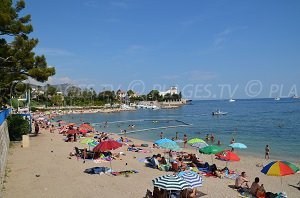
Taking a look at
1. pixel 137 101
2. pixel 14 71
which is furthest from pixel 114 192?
pixel 137 101

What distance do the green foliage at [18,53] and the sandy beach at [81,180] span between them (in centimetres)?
647

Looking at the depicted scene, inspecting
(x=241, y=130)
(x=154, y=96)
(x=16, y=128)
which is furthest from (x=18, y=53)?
(x=154, y=96)

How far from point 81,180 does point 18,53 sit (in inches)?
498

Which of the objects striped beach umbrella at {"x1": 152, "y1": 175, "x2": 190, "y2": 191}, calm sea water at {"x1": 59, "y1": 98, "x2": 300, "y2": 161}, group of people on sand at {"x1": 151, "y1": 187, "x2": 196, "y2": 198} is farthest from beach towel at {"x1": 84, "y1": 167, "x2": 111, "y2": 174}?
calm sea water at {"x1": 59, "y1": 98, "x2": 300, "y2": 161}

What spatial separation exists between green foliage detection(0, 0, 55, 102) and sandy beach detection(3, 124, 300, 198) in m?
A: 6.47

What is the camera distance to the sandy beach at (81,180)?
12.1 metres

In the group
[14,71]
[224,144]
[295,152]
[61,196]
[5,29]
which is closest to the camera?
[61,196]

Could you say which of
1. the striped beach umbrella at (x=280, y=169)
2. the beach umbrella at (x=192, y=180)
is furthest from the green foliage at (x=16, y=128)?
the striped beach umbrella at (x=280, y=169)

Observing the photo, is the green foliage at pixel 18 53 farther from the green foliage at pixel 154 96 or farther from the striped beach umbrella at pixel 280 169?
the green foliage at pixel 154 96

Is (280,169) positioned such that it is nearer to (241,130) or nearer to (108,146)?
(108,146)

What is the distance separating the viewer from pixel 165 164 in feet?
57.5

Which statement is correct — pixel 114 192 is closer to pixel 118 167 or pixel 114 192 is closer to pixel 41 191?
pixel 41 191

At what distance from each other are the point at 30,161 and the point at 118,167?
5.18m

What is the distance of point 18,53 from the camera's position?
867 inches
